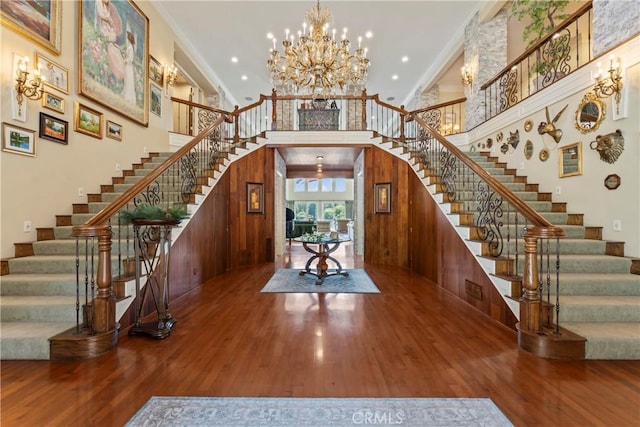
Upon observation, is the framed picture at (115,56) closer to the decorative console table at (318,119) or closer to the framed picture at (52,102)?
the framed picture at (52,102)

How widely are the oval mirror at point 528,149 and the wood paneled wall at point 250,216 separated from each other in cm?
531

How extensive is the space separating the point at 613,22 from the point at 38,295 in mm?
7437

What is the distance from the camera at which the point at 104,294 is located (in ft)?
8.27

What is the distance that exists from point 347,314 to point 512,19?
7923mm

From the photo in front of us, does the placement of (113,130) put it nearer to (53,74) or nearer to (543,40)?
(53,74)

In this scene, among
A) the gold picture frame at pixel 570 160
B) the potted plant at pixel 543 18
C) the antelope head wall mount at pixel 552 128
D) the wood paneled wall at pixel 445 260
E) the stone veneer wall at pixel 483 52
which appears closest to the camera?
the wood paneled wall at pixel 445 260

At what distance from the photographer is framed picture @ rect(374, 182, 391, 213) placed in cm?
676

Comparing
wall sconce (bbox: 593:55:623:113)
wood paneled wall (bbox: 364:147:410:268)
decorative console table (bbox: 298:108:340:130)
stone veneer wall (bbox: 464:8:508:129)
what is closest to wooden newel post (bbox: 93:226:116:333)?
wood paneled wall (bbox: 364:147:410:268)

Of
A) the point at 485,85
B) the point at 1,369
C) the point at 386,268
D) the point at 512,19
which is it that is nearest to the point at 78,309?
the point at 1,369

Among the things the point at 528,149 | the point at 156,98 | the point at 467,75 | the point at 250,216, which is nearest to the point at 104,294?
the point at 250,216

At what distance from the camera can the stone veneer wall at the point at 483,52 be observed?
21.1 feet

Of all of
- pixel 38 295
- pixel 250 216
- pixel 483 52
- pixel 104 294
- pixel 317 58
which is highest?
pixel 483 52

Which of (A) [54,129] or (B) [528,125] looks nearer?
(A) [54,129]
